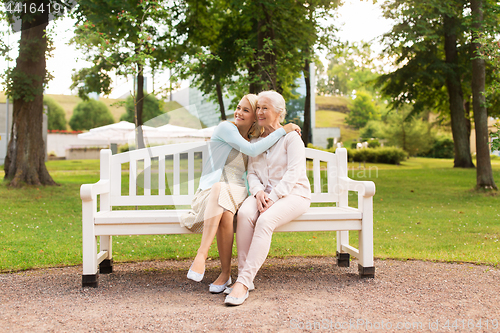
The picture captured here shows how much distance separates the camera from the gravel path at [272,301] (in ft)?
8.27

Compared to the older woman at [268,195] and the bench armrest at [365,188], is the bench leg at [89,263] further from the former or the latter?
the bench armrest at [365,188]

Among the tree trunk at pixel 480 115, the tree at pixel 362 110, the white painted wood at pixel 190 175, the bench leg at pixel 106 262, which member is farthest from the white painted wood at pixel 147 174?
the tree at pixel 362 110

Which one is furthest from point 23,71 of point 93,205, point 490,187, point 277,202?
point 490,187

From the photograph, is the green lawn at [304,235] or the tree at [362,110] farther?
the tree at [362,110]

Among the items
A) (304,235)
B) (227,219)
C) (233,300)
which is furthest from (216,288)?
(304,235)

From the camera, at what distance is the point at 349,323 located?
2.54 m

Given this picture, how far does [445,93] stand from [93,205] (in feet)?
65.3

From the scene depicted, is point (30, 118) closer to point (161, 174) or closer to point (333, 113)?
point (161, 174)

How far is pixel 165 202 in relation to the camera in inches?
154

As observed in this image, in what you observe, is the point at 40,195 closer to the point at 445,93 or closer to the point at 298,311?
the point at 298,311

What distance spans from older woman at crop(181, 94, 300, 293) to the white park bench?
0.23 m

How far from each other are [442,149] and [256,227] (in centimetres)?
3301

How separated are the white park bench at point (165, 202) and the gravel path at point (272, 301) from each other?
25cm

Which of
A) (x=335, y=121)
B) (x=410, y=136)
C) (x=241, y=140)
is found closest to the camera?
(x=241, y=140)
